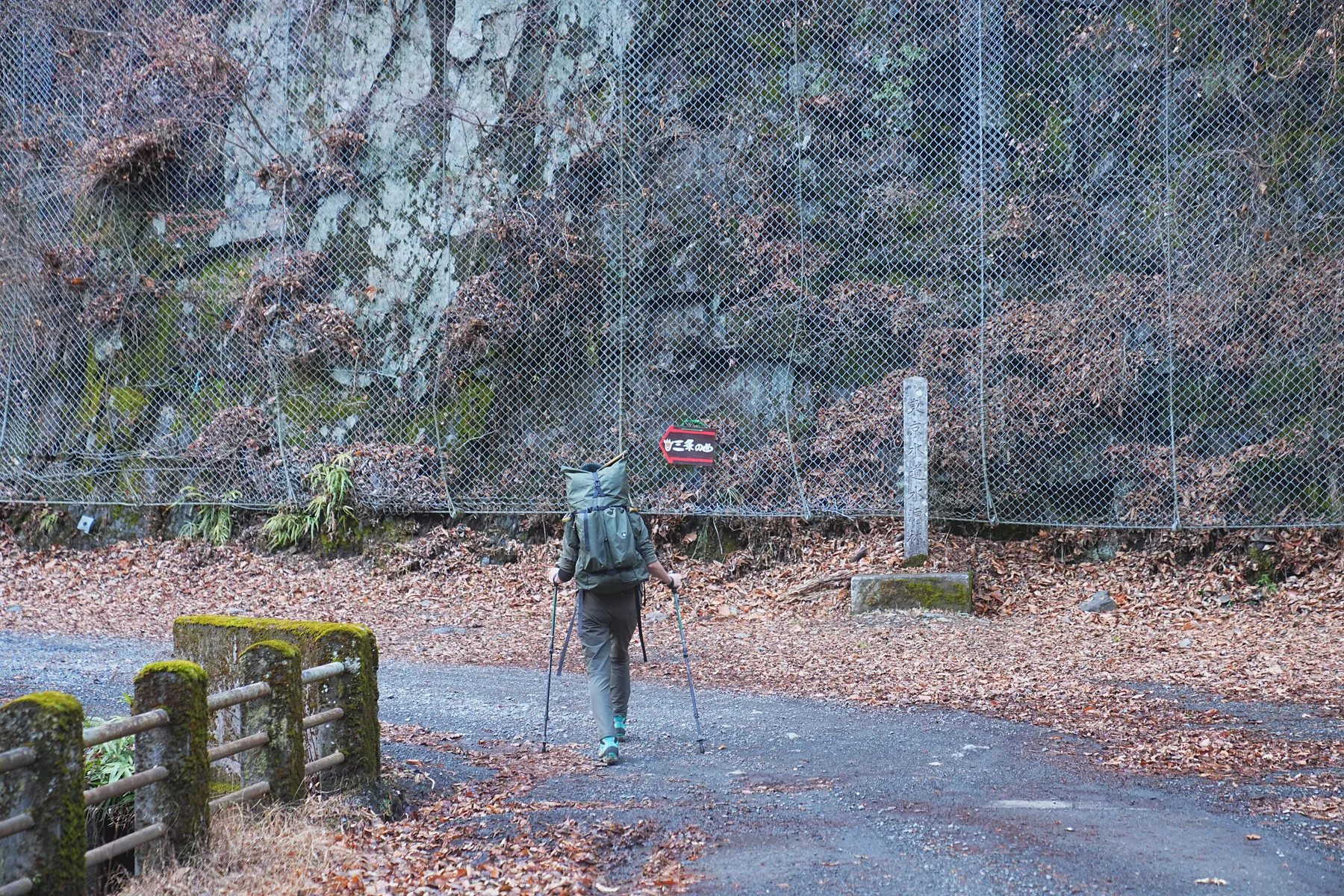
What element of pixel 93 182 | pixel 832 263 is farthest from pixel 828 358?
pixel 93 182

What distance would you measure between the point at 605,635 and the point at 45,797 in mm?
3050

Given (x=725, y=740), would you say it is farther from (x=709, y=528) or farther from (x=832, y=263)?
(x=832, y=263)

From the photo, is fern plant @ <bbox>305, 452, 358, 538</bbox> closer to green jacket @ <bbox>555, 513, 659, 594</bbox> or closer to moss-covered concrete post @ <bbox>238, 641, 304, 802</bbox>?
green jacket @ <bbox>555, 513, 659, 594</bbox>

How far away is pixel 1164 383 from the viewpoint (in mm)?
11328

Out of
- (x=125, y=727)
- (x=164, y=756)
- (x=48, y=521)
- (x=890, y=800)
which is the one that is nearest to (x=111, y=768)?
(x=164, y=756)

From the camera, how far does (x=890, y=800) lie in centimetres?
495

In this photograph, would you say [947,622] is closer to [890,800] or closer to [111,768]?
[890,800]

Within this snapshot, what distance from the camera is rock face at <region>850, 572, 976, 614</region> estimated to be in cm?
996

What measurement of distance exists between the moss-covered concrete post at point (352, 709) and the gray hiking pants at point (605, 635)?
1.29m

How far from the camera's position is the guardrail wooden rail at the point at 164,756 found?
3436 mm

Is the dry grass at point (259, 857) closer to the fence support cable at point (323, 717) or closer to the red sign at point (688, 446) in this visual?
the fence support cable at point (323, 717)

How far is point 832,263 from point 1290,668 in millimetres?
6859

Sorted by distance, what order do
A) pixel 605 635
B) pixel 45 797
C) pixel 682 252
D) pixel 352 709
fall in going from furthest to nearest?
pixel 682 252, pixel 605 635, pixel 352 709, pixel 45 797

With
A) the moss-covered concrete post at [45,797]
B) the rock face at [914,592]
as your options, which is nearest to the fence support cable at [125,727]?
the moss-covered concrete post at [45,797]
